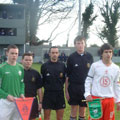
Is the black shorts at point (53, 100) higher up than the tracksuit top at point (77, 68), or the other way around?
the tracksuit top at point (77, 68)

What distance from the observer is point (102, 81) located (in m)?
4.63

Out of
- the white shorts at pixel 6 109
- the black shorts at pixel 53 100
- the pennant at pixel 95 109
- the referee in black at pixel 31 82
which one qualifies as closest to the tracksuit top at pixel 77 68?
the black shorts at pixel 53 100

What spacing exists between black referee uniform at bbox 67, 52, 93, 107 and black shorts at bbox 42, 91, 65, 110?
0.35 meters

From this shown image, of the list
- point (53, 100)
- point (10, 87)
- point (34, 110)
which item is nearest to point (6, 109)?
point (10, 87)

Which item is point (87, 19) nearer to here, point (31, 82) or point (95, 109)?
point (31, 82)

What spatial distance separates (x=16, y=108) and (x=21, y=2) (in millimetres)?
38511

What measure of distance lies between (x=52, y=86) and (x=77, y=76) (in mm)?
654

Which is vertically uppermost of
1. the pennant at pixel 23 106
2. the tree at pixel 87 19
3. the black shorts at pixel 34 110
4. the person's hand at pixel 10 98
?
the tree at pixel 87 19

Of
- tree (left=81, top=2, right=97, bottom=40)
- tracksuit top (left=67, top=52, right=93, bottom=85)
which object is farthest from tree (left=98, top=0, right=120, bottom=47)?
tracksuit top (left=67, top=52, right=93, bottom=85)

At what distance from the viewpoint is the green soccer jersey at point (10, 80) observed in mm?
4750

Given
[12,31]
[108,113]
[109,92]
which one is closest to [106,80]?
[109,92]

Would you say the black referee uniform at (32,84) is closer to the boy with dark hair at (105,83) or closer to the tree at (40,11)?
the boy with dark hair at (105,83)

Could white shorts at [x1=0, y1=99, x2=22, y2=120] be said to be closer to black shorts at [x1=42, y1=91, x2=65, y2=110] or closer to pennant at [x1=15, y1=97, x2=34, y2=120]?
pennant at [x1=15, y1=97, x2=34, y2=120]

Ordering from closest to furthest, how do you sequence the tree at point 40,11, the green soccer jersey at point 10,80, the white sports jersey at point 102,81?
the white sports jersey at point 102,81 → the green soccer jersey at point 10,80 → the tree at point 40,11
